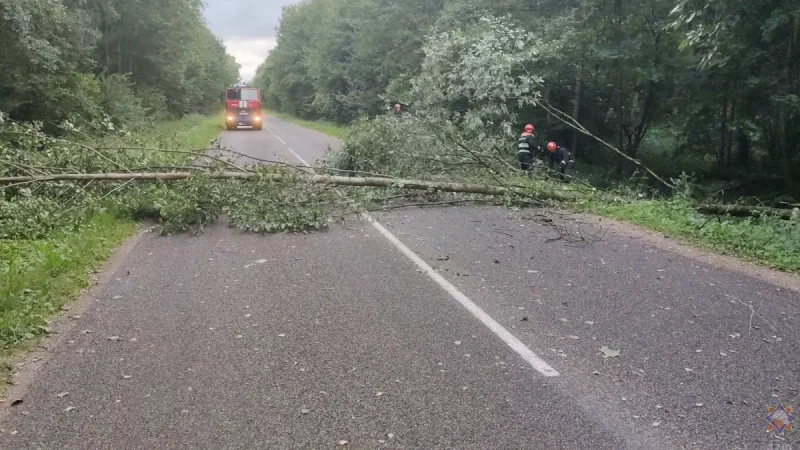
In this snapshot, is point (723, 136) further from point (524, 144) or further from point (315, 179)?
point (315, 179)

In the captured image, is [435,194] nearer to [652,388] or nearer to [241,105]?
[652,388]

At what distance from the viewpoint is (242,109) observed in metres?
39.7

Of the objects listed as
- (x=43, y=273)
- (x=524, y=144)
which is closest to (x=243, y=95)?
(x=524, y=144)

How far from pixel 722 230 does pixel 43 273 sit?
8.73m

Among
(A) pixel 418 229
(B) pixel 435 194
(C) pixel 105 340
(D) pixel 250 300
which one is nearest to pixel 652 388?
(D) pixel 250 300

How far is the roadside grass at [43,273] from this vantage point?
5102 millimetres

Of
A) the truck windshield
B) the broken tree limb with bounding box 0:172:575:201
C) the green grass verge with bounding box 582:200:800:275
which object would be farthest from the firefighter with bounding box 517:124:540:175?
the truck windshield

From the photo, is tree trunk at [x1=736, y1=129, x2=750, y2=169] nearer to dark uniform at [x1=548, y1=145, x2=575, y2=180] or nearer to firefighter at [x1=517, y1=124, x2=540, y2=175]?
dark uniform at [x1=548, y1=145, x2=575, y2=180]

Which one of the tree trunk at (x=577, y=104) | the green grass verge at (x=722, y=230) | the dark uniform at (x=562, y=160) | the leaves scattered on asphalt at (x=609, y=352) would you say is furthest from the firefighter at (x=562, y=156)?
the leaves scattered on asphalt at (x=609, y=352)

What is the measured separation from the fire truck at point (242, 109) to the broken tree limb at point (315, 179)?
30.5 meters

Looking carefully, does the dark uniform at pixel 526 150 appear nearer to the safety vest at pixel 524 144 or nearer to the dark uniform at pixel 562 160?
the safety vest at pixel 524 144

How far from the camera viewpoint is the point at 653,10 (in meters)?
18.2

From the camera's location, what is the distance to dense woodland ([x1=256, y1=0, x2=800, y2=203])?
1364cm

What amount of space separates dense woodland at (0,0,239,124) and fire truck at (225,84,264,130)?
300cm
